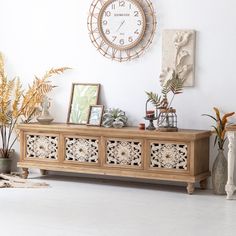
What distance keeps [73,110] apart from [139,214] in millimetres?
2433

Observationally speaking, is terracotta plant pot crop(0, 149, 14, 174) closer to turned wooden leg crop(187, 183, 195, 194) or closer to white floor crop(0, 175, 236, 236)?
white floor crop(0, 175, 236, 236)

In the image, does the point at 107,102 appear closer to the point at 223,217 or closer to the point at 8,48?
the point at 8,48

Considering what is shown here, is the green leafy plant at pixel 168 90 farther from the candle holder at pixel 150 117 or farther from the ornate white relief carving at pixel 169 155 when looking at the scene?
the ornate white relief carving at pixel 169 155

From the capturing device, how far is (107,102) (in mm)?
7871

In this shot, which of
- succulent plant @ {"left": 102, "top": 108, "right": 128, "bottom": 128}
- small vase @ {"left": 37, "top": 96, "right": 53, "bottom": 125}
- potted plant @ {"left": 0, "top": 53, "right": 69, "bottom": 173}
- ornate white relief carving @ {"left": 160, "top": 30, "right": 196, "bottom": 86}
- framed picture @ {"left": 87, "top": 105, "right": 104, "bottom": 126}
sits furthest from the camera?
potted plant @ {"left": 0, "top": 53, "right": 69, "bottom": 173}

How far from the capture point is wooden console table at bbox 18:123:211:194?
22.8ft

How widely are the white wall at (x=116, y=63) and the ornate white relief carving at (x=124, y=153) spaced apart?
52 cm

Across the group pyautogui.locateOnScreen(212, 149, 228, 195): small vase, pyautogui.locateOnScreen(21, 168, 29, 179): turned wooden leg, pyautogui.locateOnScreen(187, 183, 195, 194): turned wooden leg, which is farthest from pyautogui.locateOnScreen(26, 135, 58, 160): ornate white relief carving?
pyautogui.locateOnScreen(212, 149, 228, 195): small vase

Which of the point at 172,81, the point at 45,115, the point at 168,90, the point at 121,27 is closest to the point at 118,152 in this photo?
the point at 168,90

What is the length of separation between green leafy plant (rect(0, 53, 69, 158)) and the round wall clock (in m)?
0.63

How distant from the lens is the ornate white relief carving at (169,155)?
22.9ft

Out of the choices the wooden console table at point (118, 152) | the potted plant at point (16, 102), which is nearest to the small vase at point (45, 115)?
the wooden console table at point (118, 152)

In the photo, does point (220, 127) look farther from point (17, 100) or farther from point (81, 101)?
point (17, 100)

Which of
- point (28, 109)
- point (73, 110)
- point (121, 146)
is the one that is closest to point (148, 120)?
point (121, 146)
